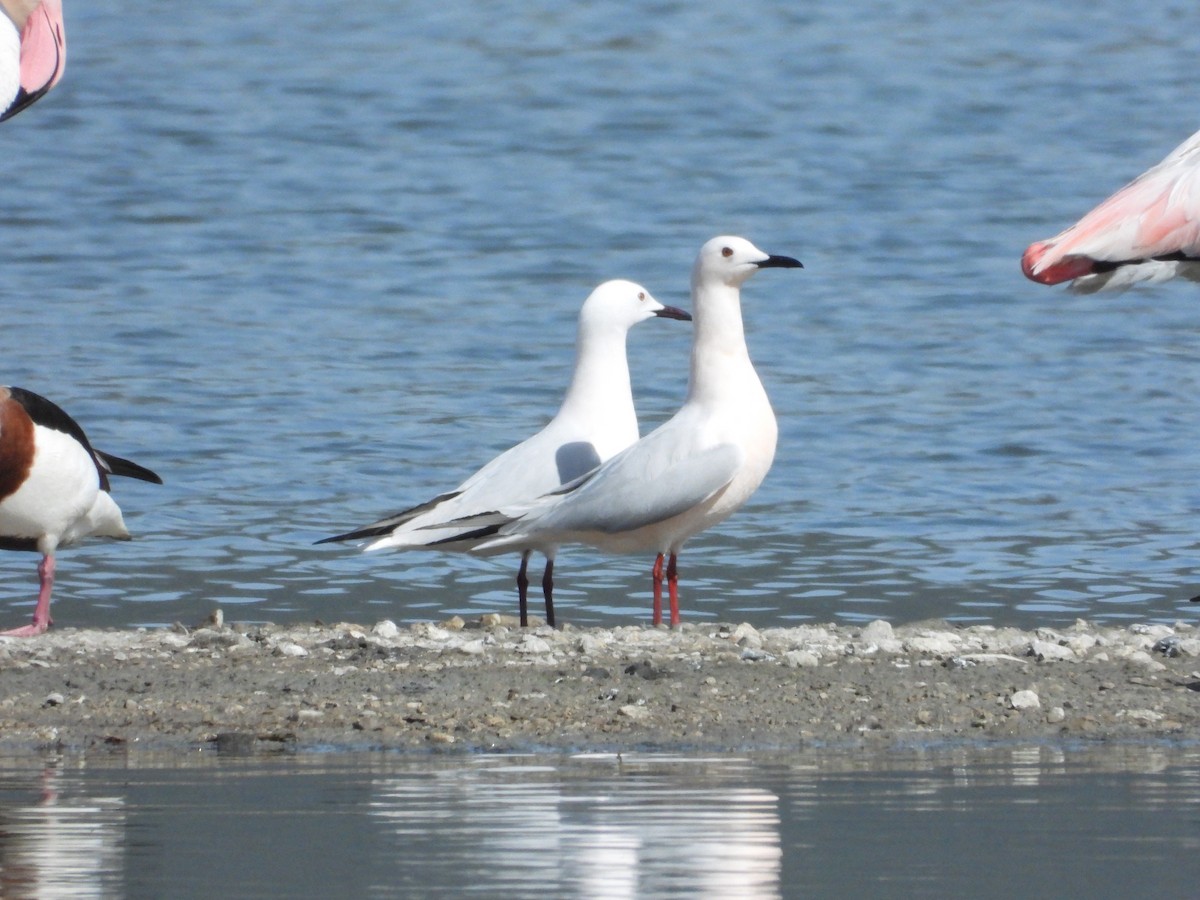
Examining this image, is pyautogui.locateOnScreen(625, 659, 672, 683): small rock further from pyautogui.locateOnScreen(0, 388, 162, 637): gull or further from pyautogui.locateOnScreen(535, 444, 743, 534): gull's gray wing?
pyautogui.locateOnScreen(0, 388, 162, 637): gull

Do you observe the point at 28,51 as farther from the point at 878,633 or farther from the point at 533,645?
the point at 878,633

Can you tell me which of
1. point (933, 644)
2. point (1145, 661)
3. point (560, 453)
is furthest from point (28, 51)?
point (1145, 661)

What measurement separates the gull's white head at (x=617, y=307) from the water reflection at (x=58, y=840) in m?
4.62

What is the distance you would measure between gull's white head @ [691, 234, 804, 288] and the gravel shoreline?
73.4 inches

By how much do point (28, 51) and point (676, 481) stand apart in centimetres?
318

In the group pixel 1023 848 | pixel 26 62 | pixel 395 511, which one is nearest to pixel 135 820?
pixel 1023 848

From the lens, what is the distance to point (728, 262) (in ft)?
35.0

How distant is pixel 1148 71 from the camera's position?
3056 cm

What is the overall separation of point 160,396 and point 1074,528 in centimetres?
615

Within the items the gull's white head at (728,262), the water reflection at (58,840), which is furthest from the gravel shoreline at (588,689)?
the gull's white head at (728,262)

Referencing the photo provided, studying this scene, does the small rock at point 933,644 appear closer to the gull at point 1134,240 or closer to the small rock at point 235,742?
the gull at point 1134,240

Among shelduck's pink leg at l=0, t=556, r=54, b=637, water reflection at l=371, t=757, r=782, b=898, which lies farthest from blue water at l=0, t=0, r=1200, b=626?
water reflection at l=371, t=757, r=782, b=898

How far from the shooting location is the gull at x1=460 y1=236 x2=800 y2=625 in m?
9.87

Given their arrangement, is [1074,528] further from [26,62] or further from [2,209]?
[2,209]
